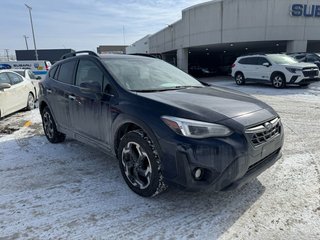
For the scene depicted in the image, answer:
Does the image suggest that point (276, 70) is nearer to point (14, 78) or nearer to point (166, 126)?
point (14, 78)

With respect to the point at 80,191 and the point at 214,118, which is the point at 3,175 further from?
the point at 214,118

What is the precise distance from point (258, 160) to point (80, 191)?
2177mm

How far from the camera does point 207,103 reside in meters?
3.02

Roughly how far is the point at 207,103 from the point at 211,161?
0.75 m

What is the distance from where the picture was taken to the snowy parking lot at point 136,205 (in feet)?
8.39

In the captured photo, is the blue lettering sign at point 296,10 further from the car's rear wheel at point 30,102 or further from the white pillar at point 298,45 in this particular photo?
the car's rear wheel at point 30,102

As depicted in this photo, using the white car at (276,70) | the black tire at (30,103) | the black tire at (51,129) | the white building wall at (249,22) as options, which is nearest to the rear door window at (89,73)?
the black tire at (51,129)

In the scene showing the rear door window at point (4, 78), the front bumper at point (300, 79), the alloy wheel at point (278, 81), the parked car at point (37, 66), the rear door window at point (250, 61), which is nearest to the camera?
the rear door window at point (4, 78)

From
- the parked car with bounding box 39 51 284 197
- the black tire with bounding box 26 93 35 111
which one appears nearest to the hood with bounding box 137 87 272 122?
the parked car with bounding box 39 51 284 197

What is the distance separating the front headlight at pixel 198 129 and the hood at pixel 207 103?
0.07 metres

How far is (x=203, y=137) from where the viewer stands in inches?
102

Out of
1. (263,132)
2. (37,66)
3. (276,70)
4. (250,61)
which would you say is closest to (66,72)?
(263,132)

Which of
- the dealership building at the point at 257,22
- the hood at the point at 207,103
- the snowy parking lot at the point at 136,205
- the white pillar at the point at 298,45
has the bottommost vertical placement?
the snowy parking lot at the point at 136,205

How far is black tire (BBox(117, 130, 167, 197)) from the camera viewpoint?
287 cm
